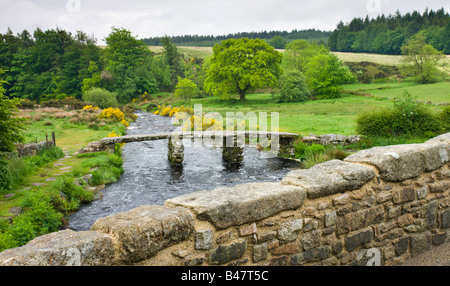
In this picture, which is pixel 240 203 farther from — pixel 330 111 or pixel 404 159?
pixel 330 111

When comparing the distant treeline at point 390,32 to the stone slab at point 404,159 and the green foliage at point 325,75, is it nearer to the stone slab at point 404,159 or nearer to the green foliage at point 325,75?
the green foliage at point 325,75

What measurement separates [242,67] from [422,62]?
101ft

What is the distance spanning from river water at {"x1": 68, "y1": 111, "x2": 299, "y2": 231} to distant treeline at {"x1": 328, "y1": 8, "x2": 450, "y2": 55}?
73478mm

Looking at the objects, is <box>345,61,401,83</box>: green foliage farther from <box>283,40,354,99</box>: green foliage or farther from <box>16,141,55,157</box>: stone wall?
<box>16,141,55,157</box>: stone wall

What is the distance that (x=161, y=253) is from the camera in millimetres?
2578

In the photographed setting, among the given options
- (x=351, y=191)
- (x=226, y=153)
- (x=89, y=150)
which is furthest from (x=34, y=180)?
(x=351, y=191)

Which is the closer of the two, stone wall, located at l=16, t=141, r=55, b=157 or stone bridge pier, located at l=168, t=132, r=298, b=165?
stone wall, located at l=16, t=141, r=55, b=157

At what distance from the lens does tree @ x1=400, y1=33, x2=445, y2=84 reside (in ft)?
151

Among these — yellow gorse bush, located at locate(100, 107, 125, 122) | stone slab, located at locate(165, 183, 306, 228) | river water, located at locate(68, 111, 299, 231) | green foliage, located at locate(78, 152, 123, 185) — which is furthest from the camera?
yellow gorse bush, located at locate(100, 107, 125, 122)

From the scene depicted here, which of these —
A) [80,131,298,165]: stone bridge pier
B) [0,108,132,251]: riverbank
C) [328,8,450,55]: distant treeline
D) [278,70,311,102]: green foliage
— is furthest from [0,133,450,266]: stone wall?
[328,8,450,55]: distant treeline

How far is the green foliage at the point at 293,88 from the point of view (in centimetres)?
3834

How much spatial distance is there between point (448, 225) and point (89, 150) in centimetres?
1418

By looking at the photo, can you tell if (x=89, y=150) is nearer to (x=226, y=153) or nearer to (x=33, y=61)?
(x=226, y=153)

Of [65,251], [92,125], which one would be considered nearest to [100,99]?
[92,125]
